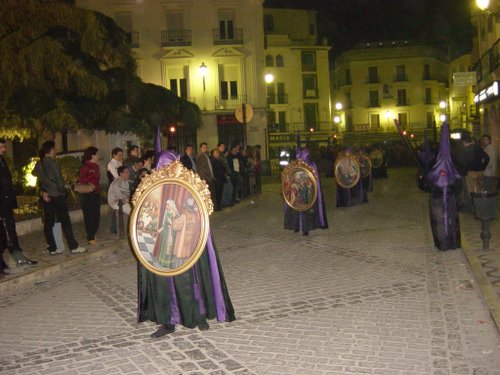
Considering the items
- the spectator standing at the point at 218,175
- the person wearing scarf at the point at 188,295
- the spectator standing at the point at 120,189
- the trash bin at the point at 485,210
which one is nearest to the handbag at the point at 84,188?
the spectator standing at the point at 120,189

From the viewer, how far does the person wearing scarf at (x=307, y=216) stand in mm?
12969

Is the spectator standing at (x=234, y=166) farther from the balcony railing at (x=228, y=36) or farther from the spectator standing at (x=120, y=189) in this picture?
the balcony railing at (x=228, y=36)

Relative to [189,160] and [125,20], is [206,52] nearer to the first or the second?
[125,20]

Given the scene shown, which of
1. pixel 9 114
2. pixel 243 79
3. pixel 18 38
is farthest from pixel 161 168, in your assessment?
pixel 243 79

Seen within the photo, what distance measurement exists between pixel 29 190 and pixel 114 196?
7472 mm

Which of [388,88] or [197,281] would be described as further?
[388,88]

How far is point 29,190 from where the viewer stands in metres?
18.8

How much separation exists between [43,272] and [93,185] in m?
2.30

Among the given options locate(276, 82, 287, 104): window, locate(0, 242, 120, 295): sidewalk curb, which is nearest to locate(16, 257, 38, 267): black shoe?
locate(0, 242, 120, 295): sidewalk curb

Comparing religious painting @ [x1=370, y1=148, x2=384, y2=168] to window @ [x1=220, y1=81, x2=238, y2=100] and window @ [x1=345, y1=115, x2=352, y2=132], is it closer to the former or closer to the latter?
window @ [x1=220, y1=81, x2=238, y2=100]

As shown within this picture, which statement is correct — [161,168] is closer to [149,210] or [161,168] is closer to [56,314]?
[149,210]

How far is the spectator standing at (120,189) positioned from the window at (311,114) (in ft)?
170

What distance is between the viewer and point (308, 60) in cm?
6306

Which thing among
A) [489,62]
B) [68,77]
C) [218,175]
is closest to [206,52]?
[489,62]
